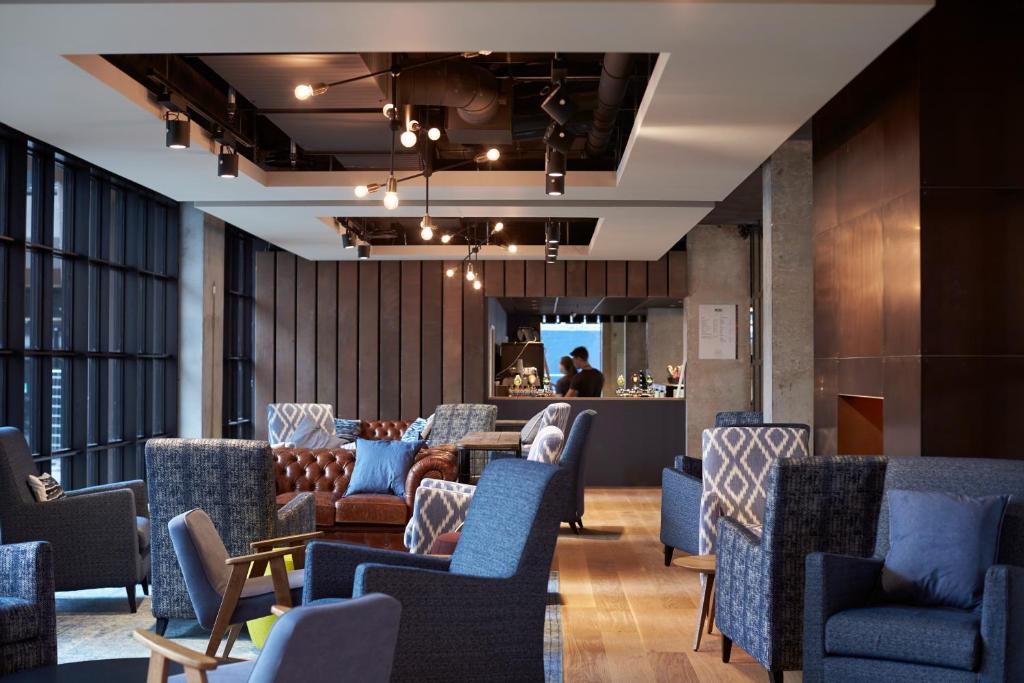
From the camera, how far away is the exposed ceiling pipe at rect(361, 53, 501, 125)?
6.78 meters

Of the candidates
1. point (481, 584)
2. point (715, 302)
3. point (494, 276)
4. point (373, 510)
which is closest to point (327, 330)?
point (494, 276)

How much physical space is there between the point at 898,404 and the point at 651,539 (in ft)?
11.2

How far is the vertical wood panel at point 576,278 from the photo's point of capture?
42.7 ft

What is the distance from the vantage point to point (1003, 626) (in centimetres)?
366

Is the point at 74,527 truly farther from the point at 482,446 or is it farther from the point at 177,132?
the point at 482,446

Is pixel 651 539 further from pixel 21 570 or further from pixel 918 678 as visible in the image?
pixel 21 570

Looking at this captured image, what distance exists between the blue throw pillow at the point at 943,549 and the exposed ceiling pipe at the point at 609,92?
9.44 ft

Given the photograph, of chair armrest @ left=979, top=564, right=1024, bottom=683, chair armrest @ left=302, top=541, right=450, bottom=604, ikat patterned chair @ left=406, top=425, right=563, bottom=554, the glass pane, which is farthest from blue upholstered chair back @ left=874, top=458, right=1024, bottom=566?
the glass pane

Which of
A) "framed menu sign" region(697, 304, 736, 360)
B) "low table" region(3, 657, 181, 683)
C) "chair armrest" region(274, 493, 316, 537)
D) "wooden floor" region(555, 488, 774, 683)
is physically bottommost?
"wooden floor" region(555, 488, 774, 683)

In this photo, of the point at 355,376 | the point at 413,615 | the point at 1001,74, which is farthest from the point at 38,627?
the point at 355,376

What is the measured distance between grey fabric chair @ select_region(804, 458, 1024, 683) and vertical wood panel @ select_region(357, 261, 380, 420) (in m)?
9.48

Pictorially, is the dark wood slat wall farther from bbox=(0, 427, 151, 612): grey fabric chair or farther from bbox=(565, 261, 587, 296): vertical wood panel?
bbox=(0, 427, 151, 612): grey fabric chair

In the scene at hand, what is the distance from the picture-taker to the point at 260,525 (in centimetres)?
496

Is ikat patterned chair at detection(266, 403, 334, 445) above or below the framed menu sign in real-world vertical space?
below
